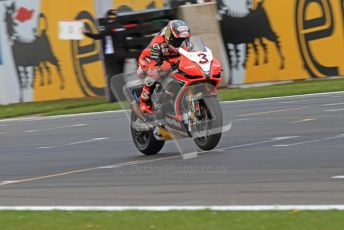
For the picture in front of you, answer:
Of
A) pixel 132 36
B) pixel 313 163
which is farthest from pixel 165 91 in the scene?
pixel 132 36

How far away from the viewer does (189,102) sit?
38.5 feet

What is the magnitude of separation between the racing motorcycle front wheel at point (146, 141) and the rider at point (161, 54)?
1.62 ft

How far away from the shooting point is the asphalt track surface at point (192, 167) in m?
8.80

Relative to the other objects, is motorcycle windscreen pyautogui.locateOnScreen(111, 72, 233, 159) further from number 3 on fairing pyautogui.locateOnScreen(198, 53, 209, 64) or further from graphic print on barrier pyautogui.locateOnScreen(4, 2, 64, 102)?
graphic print on barrier pyautogui.locateOnScreen(4, 2, 64, 102)

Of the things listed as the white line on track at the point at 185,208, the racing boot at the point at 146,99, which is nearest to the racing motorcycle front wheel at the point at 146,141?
the racing boot at the point at 146,99

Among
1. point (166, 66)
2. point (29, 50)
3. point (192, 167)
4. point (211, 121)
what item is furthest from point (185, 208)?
point (29, 50)

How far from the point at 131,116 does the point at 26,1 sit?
1973 centimetres

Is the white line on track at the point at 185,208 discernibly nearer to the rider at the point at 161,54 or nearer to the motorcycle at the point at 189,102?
the motorcycle at the point at 189,102

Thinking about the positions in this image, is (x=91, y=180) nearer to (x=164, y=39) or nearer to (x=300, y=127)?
(x=164, y=39)

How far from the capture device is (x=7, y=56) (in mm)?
32000

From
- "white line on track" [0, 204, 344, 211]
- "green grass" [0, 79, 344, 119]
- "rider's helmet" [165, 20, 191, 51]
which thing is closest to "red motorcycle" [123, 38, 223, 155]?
"rider's helmet" [165, 20, 191, 51]

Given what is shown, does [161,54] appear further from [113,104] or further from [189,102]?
[113,104]

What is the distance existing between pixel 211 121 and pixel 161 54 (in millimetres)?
1280
